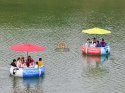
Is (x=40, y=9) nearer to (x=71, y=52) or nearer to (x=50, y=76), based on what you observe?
(x=71, y=52)

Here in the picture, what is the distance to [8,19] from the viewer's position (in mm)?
80062

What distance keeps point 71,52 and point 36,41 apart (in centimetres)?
854

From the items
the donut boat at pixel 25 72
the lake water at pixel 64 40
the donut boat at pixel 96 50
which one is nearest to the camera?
the lake water at pixel 64 40

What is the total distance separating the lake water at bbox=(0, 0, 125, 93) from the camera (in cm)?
4050

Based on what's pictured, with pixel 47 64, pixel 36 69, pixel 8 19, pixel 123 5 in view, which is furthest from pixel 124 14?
pixel 36 69

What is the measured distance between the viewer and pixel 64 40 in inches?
2430

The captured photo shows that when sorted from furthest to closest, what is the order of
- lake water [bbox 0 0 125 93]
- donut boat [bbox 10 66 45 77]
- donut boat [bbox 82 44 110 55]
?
donut boat [bbox 82 44 110 55] → donut boat [bbox 10 66 45 77] → lake water [bbox 0 0 125 93]

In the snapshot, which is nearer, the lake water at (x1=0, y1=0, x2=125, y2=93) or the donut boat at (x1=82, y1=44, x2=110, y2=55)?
the lake water at (x1=0, y1=0, x2=125, y2=93)

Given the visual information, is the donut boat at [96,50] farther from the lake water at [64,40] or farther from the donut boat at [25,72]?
the donut boat at [25,72]

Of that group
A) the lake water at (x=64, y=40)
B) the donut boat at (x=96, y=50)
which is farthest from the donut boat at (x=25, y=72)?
the donut boat at (x=96, y=50)

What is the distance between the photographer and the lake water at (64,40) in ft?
133

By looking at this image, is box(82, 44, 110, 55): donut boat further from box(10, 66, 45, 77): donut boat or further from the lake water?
box(10, 66, 45, 77): donut boat

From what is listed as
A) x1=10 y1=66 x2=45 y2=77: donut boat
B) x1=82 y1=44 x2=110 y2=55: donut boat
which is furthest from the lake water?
x1=82 y1=44 x2=110 y2=55: donut boat

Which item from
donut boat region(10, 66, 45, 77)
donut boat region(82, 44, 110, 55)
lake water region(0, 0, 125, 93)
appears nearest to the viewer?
lake water region(0, 0, 125, 93)
